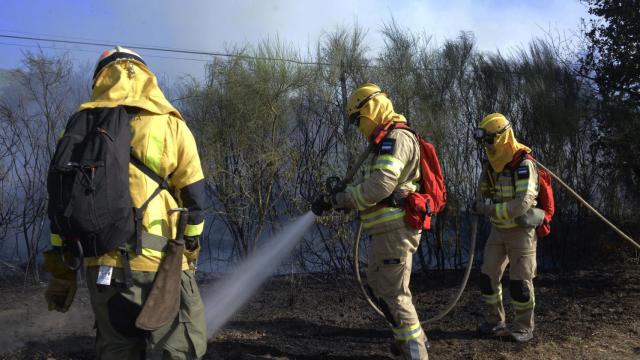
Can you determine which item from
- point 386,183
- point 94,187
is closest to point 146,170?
point 94,187

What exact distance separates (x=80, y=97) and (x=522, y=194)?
593 cm

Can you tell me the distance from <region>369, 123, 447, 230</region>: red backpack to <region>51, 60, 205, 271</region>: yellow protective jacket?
1.52 metres

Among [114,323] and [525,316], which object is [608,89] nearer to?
[525,316]

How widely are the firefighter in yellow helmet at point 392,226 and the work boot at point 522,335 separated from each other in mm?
1373

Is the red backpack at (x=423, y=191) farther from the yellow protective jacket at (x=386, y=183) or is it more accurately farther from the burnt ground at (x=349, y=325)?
the burnt ground at (x=349, y=325)

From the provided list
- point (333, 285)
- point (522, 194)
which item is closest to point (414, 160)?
point (522, 194)

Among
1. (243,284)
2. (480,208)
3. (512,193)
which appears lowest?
(243,284)

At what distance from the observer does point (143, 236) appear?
251 cm

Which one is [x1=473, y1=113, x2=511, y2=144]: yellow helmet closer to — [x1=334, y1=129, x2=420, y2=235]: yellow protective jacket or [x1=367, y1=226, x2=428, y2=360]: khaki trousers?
[x1=334, y1=129, x2=420, y2=235]: yellow protective jacket

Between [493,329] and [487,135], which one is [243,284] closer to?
[493,329]

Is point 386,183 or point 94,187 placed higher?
point 386,183

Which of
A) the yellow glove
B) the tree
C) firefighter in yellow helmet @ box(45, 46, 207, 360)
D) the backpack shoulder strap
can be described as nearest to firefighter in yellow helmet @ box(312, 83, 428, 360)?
firefighter in yellow helmet @ box(45, 46, 207, 360)

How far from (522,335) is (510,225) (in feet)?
3.11

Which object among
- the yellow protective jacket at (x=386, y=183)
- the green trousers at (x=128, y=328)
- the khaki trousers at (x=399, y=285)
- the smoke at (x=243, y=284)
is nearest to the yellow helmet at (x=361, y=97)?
the yellow protective jacket at (x=386, y=183)
